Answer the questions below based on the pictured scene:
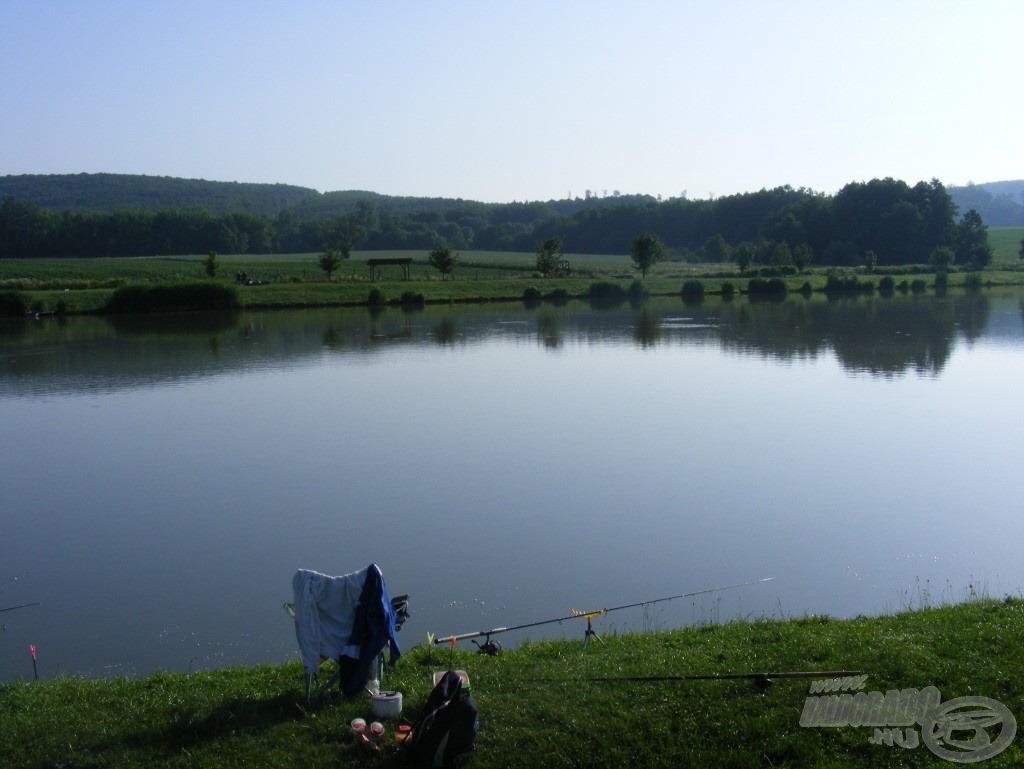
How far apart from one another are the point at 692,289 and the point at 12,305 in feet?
130

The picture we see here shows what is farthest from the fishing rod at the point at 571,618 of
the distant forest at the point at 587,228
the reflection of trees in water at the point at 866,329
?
the distant forest at the point at 587,228

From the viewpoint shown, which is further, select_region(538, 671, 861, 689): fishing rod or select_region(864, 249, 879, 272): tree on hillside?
select_region(864, 249, 879, 272): tree on hillside

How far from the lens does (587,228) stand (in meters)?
122

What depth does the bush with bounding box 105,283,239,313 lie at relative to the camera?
174 feet

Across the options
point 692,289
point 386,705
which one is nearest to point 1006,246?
point 692,289

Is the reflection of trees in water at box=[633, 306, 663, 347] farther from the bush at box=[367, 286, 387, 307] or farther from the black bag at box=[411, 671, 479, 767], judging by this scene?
the black bag at box=[411, 671, 479, 767]

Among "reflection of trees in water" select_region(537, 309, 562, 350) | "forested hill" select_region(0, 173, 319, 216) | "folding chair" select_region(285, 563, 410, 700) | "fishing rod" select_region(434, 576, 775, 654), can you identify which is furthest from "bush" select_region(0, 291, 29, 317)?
"forested hill" select_region(0, 173, 319, 216)

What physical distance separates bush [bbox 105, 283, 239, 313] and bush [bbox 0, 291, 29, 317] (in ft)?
13.5

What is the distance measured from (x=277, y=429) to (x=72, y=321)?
111ft

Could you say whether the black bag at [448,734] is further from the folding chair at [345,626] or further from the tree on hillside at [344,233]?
the tree on hillside at [344,233]

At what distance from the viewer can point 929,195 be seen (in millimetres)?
93688

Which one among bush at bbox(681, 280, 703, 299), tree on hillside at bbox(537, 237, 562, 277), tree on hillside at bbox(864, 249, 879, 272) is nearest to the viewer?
bush at bbox(681, 280, 703, 299)

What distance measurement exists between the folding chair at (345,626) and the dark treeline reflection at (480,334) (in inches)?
823

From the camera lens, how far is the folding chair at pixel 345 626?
641 cm
